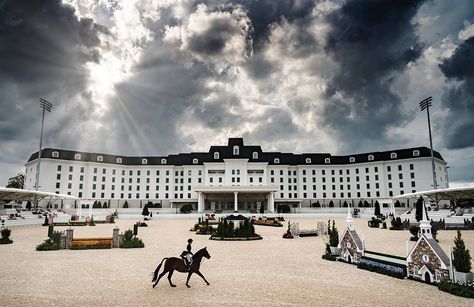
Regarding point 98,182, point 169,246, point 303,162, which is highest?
point 303,162

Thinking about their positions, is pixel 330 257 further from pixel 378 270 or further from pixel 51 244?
pixel 51 244

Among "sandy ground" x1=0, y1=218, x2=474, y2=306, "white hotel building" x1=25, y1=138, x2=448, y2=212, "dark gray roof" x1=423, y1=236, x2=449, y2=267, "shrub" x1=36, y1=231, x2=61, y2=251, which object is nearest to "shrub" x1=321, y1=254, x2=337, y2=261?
"sandy ground" x1=0, y1=218, x2=474, y2=306

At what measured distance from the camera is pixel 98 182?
87.4 m

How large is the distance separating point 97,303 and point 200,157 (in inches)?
3362

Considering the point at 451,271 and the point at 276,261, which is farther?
the point at 276,261

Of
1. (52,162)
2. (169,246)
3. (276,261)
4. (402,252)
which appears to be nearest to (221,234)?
(169,246)

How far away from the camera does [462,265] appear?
1062 centimetres

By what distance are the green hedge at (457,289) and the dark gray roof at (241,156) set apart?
72.2m

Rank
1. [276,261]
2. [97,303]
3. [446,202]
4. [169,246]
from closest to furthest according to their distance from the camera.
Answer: [97,303]
[276,261]
[169,246]
[446,202]

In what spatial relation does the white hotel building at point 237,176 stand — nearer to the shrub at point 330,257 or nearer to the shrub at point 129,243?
the shrub at point 129,243

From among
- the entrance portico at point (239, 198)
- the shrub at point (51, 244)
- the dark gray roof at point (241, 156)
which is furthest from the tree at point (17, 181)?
the shrub at point (51, 244)

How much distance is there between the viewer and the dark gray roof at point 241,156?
8338 cm

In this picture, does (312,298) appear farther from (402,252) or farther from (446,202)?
(446,202)

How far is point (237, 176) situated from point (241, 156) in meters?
5.82
